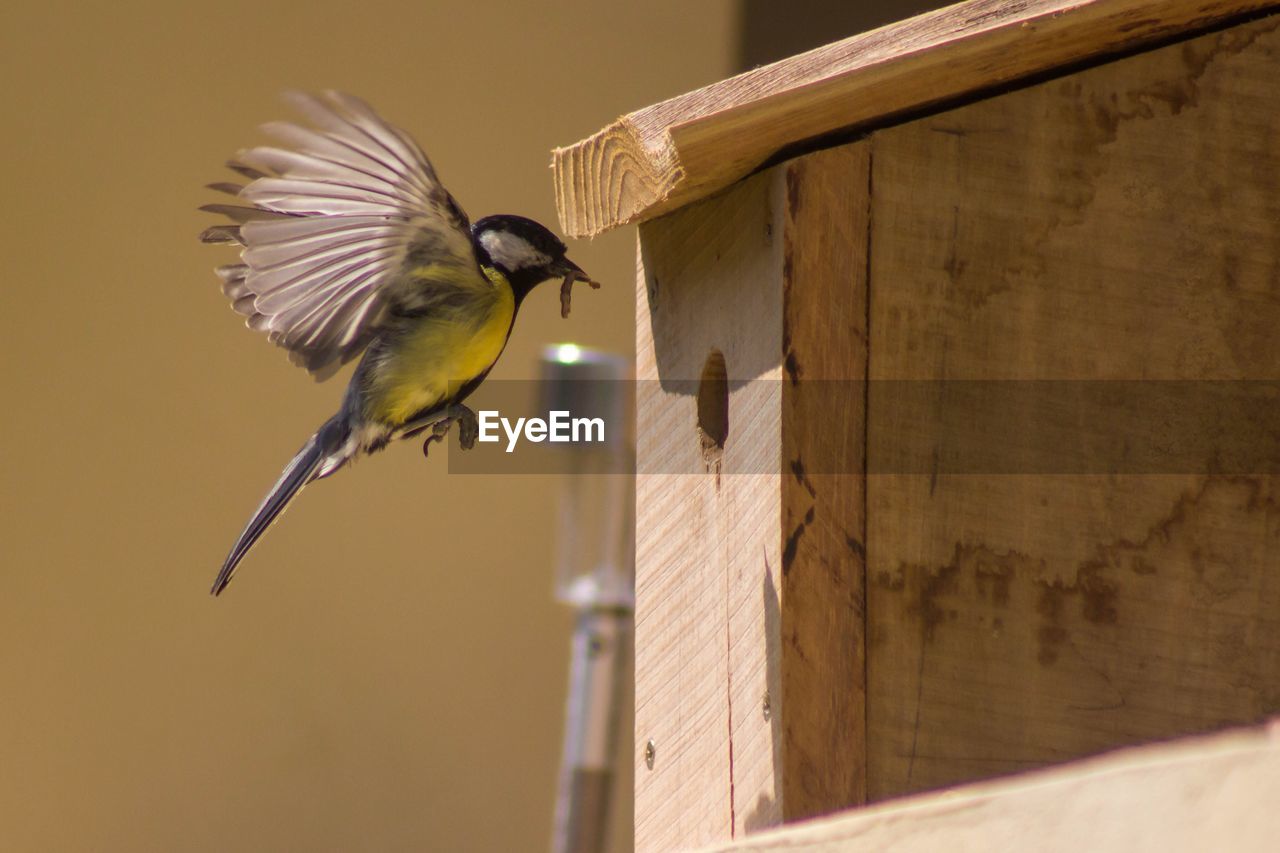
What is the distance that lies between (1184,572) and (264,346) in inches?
98.2

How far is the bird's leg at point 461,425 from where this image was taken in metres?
1.66

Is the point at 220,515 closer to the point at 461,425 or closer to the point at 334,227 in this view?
the point at 461,425

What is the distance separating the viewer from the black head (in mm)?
1577

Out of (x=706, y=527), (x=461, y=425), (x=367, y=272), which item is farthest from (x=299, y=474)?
(x=706, y=527)

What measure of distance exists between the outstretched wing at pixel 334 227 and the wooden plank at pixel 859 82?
148 mm

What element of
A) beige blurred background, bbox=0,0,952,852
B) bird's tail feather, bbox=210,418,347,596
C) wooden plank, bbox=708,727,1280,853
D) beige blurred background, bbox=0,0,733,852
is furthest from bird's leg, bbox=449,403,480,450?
beige blurred background, bbox=0,0,733,852

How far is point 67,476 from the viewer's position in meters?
3.38

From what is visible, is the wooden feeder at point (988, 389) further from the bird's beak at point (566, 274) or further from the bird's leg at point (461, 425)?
the bird's leg at point (461, 425)

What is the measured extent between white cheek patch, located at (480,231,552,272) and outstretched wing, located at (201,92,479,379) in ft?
0.20

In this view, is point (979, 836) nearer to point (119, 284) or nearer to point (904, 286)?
point (904, 286)

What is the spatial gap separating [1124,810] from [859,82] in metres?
0.77

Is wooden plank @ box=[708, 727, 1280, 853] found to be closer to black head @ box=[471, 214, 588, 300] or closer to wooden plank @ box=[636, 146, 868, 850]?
wooden plank @ box=[636, 146, 868, 850]

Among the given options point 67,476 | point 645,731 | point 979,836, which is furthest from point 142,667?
point 979,836

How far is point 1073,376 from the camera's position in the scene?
132cm
